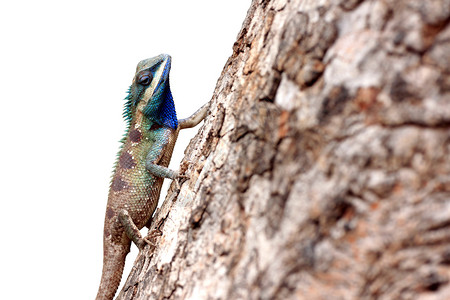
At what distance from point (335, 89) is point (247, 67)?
2.65ft

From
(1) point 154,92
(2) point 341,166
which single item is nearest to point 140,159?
(1) point 154,92

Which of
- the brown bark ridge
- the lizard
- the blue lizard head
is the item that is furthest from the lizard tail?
the brown bark ridge

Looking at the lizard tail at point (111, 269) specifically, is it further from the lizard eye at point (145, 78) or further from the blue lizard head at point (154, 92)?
the lizard eye at point (145, 78)

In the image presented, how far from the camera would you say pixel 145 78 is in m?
4.31

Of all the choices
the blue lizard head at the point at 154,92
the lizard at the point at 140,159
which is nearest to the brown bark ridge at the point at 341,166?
the lizard at the point at 140,159

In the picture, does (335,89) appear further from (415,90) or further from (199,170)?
(199,170)

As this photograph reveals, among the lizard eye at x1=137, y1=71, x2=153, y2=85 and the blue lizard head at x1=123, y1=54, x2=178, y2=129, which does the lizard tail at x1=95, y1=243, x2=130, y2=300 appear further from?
the lizard eye at x1=137, y1=71, x2=153, y2=85

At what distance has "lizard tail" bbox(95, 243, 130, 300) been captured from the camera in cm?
399

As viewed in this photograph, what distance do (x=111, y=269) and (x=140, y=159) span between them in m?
1.09

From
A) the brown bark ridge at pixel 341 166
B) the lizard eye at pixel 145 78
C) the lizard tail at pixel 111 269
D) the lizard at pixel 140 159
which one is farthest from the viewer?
the lizard eye at pixel 145 78

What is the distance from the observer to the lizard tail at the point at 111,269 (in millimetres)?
3990

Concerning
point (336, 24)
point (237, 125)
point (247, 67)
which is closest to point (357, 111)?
point (336, 24)

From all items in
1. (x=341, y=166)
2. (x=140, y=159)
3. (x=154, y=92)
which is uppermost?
(x=154, y=92)

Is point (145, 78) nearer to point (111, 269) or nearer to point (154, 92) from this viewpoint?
point (154, 92)
